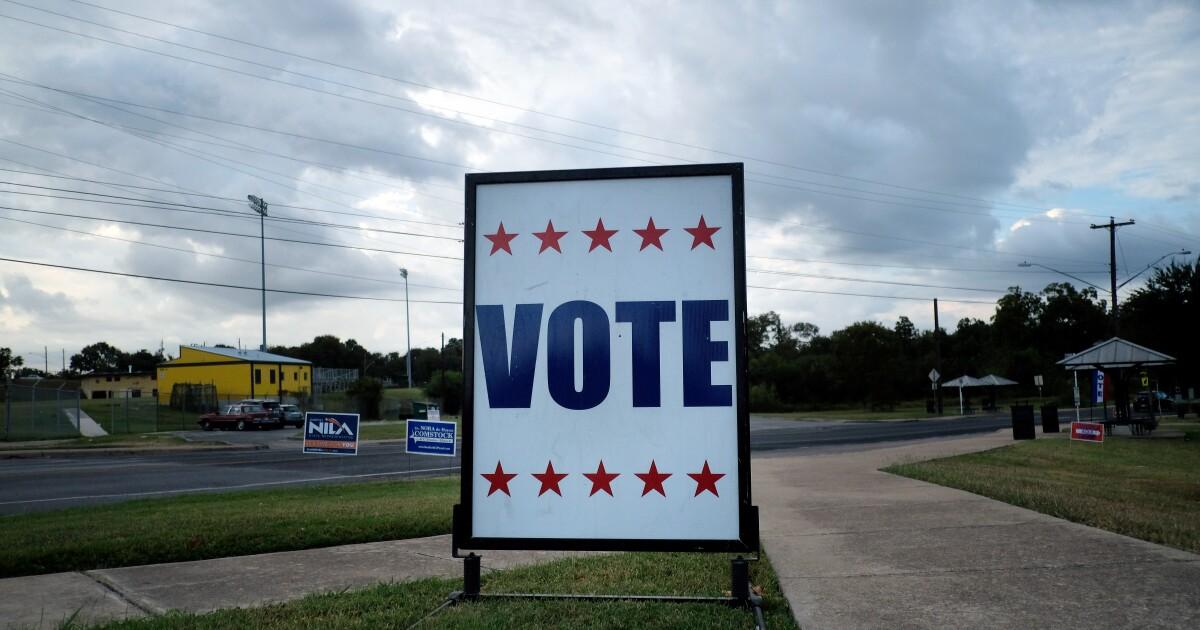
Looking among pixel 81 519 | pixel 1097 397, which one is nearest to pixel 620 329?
pixel 81 519

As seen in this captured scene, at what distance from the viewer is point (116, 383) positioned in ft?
327

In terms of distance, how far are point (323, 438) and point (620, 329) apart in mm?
11004

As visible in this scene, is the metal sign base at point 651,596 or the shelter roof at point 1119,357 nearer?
the metal sign base at point 651,596

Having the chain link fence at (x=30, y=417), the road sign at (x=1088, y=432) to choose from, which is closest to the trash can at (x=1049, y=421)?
the road sign at (x=1088, y=432)

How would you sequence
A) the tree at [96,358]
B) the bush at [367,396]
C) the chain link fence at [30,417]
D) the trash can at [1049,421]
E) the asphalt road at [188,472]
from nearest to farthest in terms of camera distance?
1. the asphalt road at [188,472]
2. the trash can at [1049,421]
3. the chain link fence at [30,417]
4. the bush at [367,396]
5. the tree at [96,358]

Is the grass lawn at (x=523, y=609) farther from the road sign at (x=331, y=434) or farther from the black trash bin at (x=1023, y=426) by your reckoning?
the black trash bin at (x=1023, y=426)

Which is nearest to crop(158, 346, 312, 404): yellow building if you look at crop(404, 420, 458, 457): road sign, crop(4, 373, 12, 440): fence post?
crop(4, 373, 12, 440): fence post

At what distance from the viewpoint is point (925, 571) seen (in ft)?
19.4

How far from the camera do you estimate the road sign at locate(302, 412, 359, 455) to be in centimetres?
1473

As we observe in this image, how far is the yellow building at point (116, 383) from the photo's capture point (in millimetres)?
95438

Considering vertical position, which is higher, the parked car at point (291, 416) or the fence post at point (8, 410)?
the fence post at point (8, 410)

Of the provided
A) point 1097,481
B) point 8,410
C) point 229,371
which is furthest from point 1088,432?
point 229,371

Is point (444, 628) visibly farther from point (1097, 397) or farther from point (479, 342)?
point (1097, 397)

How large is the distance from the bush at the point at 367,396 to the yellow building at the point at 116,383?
4755 cm
